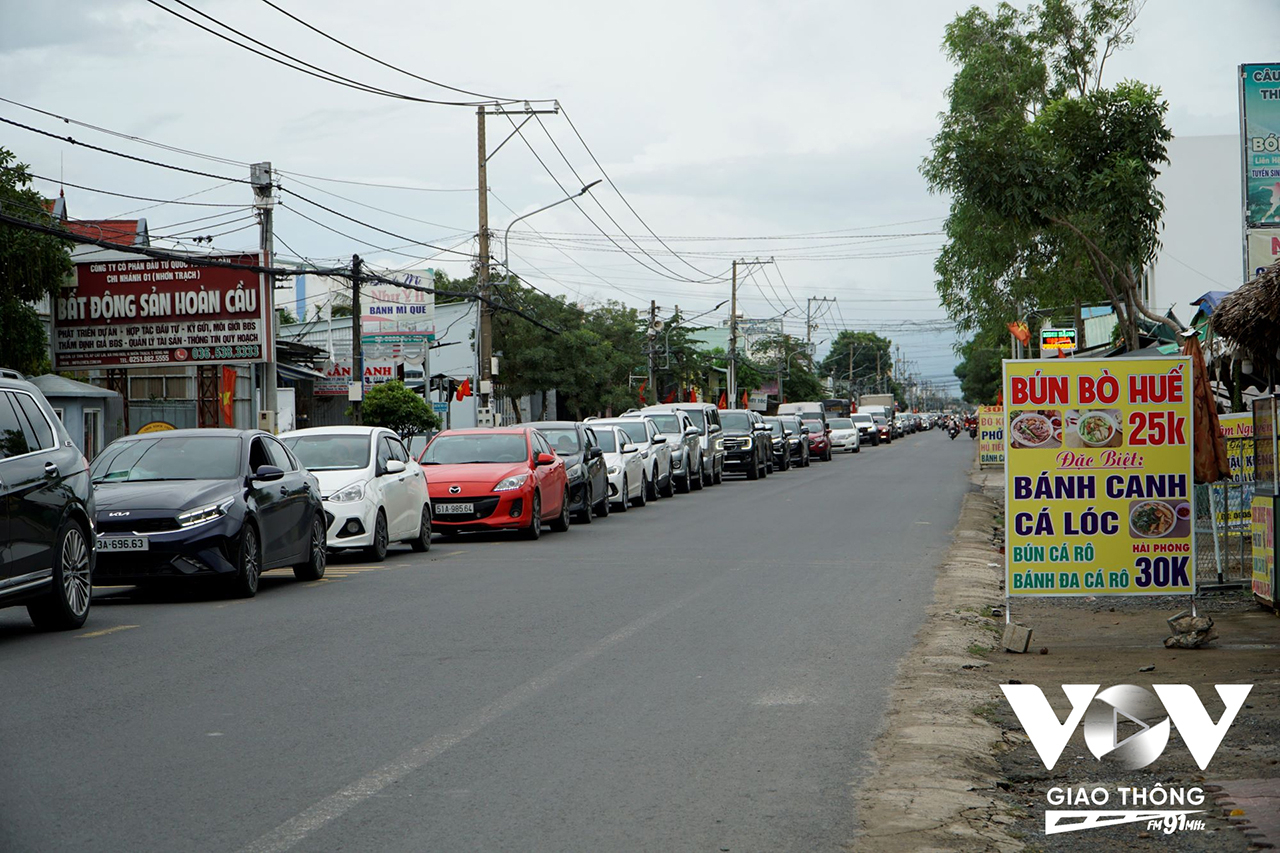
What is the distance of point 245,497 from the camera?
13312 millimetres

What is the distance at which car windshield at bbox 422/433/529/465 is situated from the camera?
69.5 feet

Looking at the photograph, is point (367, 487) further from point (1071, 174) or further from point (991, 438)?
point (991, 438)

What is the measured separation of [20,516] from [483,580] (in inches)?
216

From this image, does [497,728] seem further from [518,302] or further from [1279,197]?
[518,302]

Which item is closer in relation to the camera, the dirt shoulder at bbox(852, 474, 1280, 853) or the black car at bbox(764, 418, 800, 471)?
the dirt shoulder at bbox(852, 474, 1280, 853)

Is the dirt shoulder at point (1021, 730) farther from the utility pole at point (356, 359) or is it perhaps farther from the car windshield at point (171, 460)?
the utility pole at point (356, 359)

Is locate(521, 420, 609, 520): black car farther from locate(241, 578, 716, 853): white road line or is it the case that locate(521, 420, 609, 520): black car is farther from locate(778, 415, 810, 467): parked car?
locate(778, 415, 810, 467): parked car

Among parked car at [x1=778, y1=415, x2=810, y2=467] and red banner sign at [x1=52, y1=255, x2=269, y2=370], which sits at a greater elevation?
red banner sign at [x1=52, y1=255, x2=269, y2=370]

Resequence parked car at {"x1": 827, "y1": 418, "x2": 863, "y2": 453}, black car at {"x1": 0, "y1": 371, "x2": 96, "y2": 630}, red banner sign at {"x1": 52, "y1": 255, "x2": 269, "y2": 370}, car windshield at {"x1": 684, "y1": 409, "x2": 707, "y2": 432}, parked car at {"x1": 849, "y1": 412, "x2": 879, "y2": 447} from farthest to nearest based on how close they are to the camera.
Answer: parked car at {"x1": 849, "y1": 412, "x2": 879, "y2": 447} < parked car at {"x1": 827, "y1": 418, "x2": 863, "y2": 453} < car windshield at {"x1": 684, "y1": 409, "x2": 707, "y2": 432} < red banner sign at {"x1": 52, "y1": 255, "x2": 269, "y2": 370} < black car at {"x1": 0, "y1": 371, "x2": 96, "y2": 630}

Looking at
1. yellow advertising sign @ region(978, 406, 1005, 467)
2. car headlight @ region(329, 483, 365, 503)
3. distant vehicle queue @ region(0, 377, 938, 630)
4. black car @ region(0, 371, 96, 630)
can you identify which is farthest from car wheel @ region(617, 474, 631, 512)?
black car @ region(0, 371, 96, 630)

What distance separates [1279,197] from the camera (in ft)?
55.2

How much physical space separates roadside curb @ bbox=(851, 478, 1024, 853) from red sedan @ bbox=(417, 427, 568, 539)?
29.6 ft

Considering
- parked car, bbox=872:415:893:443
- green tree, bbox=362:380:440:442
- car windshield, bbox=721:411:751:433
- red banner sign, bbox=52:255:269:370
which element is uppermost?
red banner sign, bbox=52:255:269:370

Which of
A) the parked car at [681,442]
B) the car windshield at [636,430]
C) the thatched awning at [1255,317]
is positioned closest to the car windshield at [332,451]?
the thatched awning at [1255,317]
